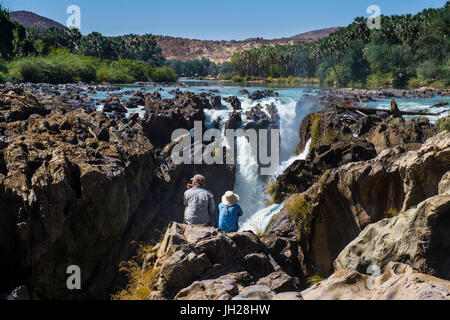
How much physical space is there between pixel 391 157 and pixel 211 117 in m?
18.0

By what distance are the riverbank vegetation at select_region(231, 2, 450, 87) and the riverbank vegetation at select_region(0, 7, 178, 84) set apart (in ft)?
99.5

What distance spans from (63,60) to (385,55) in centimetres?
5188

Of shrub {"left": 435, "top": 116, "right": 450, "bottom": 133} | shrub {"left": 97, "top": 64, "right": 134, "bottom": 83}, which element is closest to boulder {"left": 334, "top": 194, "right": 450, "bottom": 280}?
shrub {"left": 435, "top": 116, "right": 450, "bottom": 133}

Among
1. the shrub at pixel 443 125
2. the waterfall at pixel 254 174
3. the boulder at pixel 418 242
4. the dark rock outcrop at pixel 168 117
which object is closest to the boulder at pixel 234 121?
the waterfall at pixel 254 174

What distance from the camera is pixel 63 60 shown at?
2010 inches

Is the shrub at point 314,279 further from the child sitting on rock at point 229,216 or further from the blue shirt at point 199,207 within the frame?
the blue shirt at point 199,207

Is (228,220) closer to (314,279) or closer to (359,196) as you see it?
(314,279)

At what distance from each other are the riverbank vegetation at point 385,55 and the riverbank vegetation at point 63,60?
30.3 meters

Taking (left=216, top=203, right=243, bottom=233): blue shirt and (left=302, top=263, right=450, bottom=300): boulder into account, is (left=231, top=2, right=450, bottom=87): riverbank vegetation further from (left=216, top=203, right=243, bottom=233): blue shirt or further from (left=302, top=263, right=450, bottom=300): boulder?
(left=302, top=263, right=450, bottom=300): boulder

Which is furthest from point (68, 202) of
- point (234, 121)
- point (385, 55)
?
point (385, 55)

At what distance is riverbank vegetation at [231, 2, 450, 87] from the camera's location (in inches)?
2276

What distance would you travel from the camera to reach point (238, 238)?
5.84m
